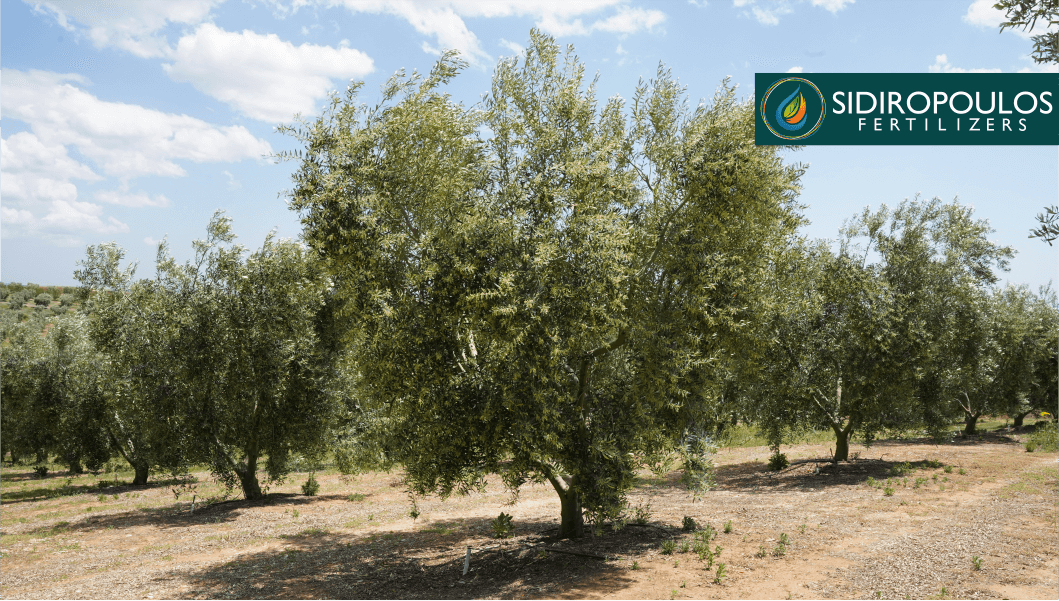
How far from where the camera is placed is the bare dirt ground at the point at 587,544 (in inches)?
485

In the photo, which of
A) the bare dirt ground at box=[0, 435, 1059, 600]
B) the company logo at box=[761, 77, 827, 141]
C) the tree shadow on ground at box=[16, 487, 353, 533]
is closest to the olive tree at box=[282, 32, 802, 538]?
the company logo at box=[761, 77, 827, 141]

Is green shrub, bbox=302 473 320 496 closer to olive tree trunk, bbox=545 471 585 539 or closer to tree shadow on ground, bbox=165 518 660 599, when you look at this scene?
tree shadow on ground, bbox=165 518 660 599

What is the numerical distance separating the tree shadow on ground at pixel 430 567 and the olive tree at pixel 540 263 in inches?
79.5

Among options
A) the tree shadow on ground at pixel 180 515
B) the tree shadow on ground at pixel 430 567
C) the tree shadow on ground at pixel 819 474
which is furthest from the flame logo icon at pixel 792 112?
the tree shadow on ground at pixel 180 515

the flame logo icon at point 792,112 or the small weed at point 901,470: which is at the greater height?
the flame logo icon at point 792,112

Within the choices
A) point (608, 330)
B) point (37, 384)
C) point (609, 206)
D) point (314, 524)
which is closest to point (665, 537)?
point (608, 330)

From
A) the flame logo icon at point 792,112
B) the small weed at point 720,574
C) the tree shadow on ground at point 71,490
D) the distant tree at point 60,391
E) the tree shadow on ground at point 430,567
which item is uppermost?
the flame logo icon at point 792,112

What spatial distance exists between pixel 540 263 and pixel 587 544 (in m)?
7.91

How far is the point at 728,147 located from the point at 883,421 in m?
16.5

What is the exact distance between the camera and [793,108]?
48.6 feet

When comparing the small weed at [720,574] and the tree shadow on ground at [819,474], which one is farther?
the tree shadow on ground at [819,474]

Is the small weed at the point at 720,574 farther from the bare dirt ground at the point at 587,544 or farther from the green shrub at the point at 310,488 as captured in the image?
the green shrub at the point at 310,488

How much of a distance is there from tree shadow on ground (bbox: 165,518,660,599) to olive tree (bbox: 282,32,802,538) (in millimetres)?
2020

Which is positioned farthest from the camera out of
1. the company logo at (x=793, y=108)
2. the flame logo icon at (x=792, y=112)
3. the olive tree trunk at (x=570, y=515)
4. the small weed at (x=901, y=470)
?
the small weed at (x=901, y=470)
